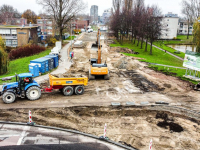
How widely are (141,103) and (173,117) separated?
111 inches

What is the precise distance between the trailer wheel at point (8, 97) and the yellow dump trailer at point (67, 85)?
104 inches

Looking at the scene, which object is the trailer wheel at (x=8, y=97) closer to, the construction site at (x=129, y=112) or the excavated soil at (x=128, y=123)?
the construction site at (x=129, y=112)

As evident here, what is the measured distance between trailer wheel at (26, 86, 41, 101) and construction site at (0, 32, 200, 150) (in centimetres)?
39

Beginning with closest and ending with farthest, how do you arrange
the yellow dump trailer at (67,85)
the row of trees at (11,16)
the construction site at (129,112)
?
1. the construction site at (129,112)
2. the yellow dump trailer at (67,85)
3. the row of trees at (11,16)

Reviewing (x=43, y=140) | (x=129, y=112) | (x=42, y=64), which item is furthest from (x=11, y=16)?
(x=43, y=140)

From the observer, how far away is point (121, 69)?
2814 centimetres

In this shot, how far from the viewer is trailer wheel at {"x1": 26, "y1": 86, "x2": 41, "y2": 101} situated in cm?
1548

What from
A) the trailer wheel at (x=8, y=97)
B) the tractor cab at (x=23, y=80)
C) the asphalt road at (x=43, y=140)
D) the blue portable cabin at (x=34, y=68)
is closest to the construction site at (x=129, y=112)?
the trailer wheel at (x=8, y=97)

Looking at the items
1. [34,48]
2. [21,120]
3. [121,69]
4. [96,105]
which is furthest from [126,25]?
[21,120]

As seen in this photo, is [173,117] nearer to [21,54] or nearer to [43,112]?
[43,112]

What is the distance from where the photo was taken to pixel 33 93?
51.7 ft

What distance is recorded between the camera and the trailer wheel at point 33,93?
1548 centimetres

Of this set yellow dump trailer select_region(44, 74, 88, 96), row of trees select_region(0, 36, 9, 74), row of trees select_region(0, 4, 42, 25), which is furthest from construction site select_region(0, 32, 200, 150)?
row of trees select_region(0, 4, 42, 25)

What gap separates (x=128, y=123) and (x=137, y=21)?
153 ft
